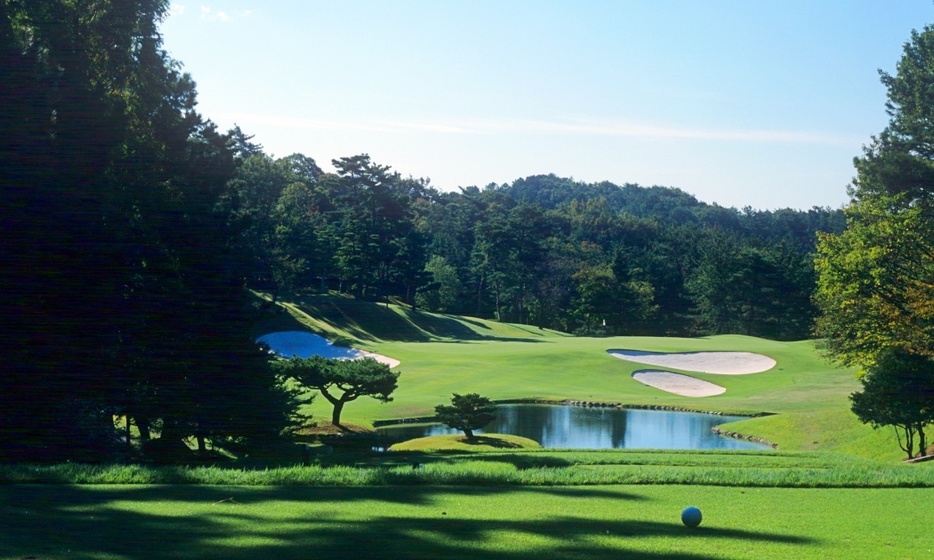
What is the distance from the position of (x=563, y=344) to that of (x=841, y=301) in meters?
29.3

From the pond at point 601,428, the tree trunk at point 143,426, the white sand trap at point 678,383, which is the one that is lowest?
the pond at point 601,428

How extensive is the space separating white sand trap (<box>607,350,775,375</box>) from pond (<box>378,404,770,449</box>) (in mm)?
13469

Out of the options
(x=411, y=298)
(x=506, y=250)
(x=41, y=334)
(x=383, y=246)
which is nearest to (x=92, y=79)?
(x=41, y=334)

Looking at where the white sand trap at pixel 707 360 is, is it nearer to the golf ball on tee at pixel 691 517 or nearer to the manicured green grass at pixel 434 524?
the manicured green grass at pixel 434 524

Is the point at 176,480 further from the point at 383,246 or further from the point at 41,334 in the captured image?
the point at 383,246

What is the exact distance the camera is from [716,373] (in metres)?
57.0

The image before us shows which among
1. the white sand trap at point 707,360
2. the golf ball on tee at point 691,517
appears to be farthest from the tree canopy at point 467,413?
the white sand trap at point 707,360

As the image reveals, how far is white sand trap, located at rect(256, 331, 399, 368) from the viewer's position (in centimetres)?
5709

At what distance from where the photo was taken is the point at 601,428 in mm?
39281

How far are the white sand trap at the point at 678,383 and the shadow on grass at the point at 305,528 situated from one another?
4342cm

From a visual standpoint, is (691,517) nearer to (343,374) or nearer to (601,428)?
(343,374)

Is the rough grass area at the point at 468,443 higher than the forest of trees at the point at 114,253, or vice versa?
the forest of trees at the point at 114,253

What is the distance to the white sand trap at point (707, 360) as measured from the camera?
58188 millimetres

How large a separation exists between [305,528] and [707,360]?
55.4m
